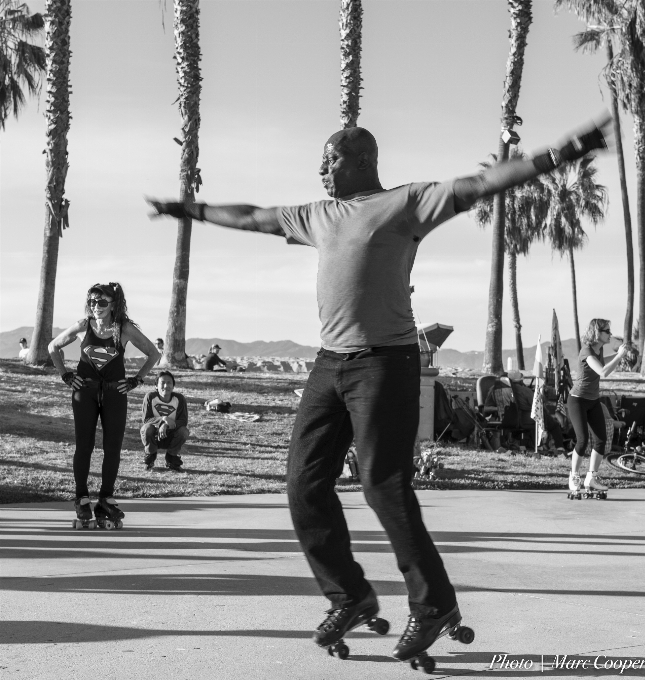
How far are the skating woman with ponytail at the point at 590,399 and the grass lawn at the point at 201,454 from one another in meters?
1.42

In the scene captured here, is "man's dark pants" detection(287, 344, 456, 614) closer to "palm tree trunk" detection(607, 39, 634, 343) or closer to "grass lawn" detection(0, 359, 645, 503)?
"grass lawn" detection(0, 359, 645, 503)

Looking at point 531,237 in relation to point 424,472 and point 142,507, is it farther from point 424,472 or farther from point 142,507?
point 142,507

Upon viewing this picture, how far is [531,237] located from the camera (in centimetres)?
4403

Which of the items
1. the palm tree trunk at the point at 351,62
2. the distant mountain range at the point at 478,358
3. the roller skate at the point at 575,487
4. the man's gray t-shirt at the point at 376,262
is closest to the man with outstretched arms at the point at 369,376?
the man's gray t-shirt at the point at 376,262

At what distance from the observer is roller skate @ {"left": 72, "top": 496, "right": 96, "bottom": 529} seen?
7.12 metres

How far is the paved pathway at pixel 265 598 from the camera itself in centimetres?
352

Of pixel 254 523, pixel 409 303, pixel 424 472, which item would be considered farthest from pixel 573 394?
pixel 409 303

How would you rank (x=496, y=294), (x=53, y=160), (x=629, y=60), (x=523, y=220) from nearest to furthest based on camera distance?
(x=53, y=160) < (x=496, y=294) < (x=629, y=60) < (x=523, y=220)

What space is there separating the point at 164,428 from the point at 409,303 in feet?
26.7

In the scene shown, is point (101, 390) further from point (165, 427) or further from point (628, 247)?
point (628, 247)

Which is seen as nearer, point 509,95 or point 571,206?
point 509,95

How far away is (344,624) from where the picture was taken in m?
3.63

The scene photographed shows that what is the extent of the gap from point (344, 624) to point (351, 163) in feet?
5.66

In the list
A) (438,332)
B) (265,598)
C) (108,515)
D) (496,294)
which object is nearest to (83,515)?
(108,515)
